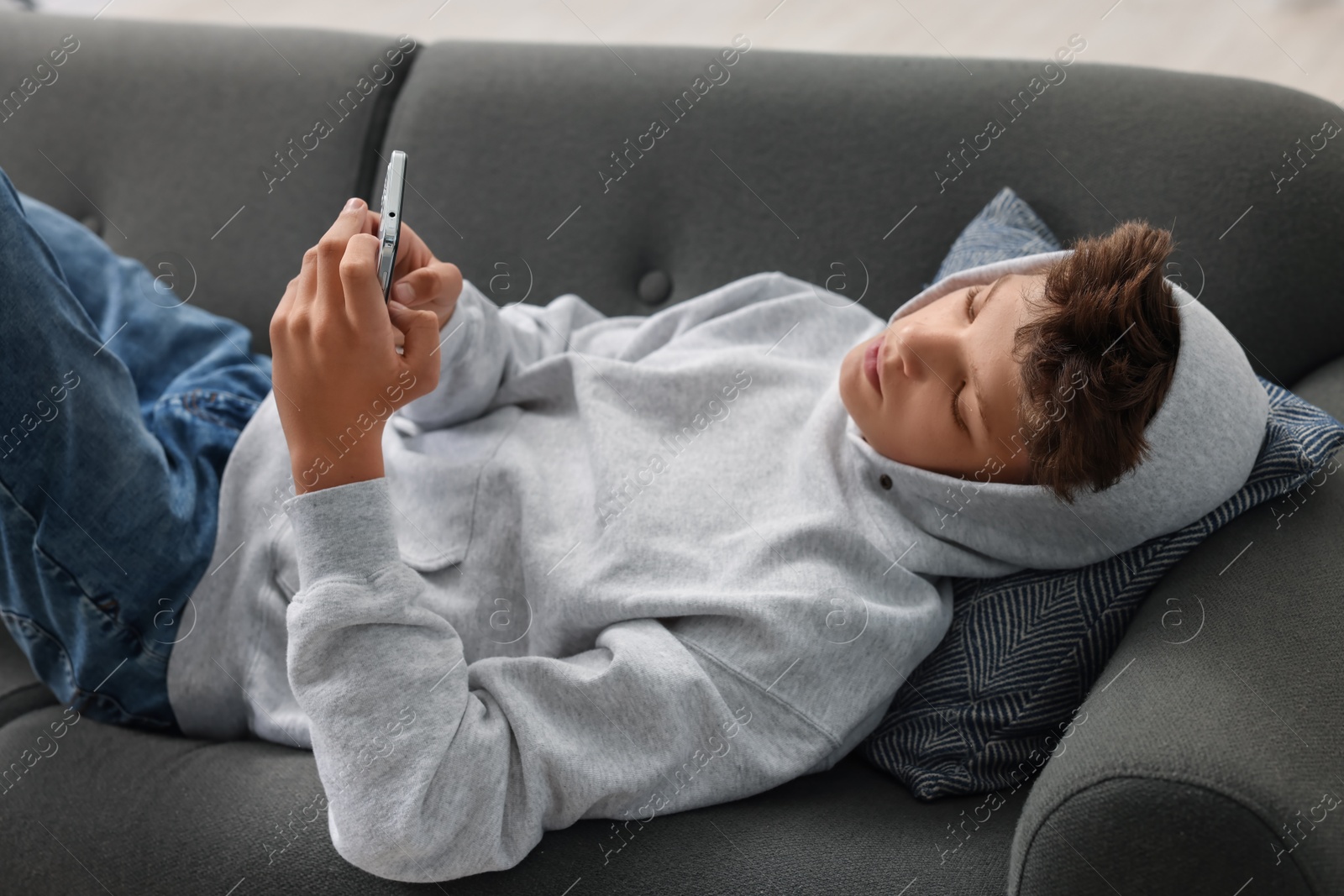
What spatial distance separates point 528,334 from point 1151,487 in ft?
2.26

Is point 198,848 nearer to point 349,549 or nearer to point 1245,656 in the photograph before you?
point 349,549

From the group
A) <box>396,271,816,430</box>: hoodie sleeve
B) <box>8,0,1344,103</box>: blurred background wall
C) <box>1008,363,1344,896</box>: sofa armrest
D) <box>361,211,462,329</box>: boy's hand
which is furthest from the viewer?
<box>8,0,1344,103</box>: blurred background wall

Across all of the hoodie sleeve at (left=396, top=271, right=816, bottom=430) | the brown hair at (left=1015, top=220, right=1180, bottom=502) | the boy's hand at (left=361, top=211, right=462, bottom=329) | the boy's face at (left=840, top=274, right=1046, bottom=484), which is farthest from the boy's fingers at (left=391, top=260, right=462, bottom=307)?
the brown hair at (left=1015, top=220, right=1180, bottom=502)

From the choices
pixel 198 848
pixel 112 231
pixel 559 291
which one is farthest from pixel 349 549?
pixel 112 231

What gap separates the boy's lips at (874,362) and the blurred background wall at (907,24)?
1559 millimetres

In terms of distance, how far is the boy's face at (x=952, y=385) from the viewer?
86cm

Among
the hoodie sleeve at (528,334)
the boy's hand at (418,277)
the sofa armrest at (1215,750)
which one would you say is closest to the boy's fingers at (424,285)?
the boy's hand at (418,277)

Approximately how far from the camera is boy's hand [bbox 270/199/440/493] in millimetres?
753

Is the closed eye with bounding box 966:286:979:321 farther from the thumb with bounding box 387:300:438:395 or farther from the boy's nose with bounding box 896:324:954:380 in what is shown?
the thumb with bounding box 387:300:438:395

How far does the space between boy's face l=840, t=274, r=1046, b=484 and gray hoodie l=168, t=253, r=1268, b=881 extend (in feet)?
0.10

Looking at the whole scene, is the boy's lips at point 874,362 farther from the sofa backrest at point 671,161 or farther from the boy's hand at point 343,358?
the boy's hand at point 343,358

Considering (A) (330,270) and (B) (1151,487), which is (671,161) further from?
(B) (1151,487)

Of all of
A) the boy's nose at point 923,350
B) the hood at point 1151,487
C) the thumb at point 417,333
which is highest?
the thumb at point 417,333

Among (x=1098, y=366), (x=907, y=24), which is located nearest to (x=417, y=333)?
(x=1098, y=366)
